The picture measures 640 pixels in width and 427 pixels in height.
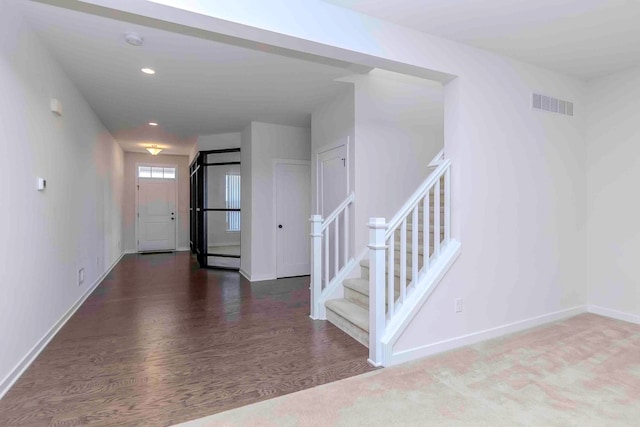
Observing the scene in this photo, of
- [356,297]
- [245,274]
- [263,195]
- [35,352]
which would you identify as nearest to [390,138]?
[356,297]

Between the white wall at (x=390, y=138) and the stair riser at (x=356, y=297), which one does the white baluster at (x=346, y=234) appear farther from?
the stair riser at (x=356, y=297)

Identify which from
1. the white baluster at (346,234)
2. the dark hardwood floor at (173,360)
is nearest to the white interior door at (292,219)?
the dark hardwood floor at (173,360)

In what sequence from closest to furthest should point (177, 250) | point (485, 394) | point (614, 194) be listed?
point (485, 394)
point (614, 194)
point (177, 250)

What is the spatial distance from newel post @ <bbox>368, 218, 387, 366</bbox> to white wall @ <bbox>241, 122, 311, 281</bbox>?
3142 millimetres

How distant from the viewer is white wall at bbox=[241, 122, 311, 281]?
17.5 feet

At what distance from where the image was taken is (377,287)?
247 centimetres

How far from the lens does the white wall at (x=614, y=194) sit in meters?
3.31

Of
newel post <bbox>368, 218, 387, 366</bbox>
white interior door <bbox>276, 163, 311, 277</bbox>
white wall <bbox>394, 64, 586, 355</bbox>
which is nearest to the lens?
newel post <bbox>368, 218, 387, 366</bbox>

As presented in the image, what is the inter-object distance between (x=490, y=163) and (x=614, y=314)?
2253 millimetres

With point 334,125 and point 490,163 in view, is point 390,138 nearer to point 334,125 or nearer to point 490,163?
point 334,125

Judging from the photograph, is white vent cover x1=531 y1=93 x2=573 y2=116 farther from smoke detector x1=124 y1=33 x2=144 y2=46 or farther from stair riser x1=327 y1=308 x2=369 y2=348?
smoke detector x1=124 y1=33 x2=144 y2=46

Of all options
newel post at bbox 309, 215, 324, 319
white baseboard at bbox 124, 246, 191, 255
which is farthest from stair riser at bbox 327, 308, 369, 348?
white baseboard at bbox 124, 246, 191, 255

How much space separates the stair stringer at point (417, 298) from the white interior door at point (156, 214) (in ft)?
24.8

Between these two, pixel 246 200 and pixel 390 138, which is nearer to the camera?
pixel 390 138
